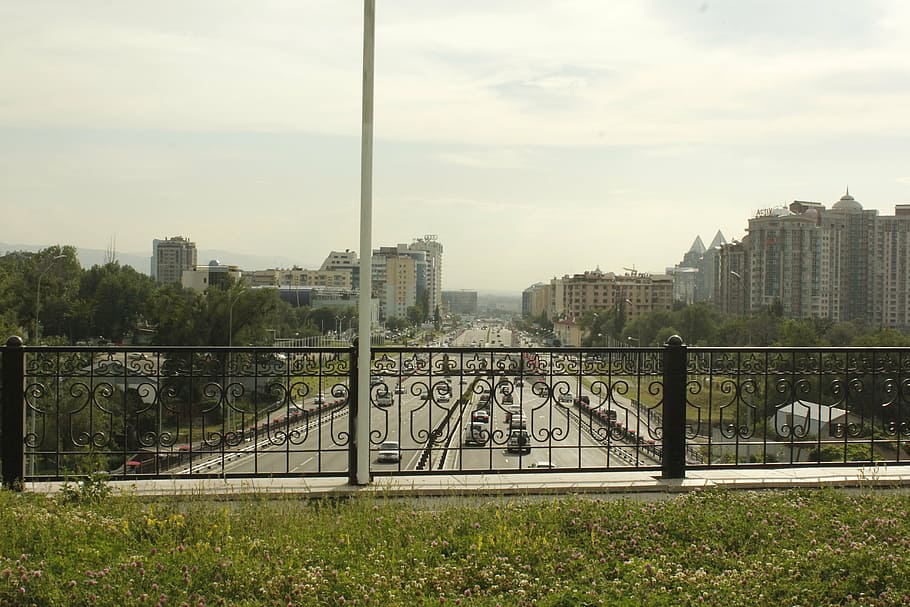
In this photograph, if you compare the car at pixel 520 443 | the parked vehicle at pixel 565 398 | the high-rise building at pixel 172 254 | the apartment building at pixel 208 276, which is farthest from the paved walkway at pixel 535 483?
the high-rise building at pixel 172 254

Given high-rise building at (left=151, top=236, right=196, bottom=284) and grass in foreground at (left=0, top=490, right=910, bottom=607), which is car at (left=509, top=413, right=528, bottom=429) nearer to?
grass in foreground at (left=0, top=490, right=910, bottom=607)

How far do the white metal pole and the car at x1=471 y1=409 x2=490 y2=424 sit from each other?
1.10 m

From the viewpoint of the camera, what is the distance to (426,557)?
12.6 feet

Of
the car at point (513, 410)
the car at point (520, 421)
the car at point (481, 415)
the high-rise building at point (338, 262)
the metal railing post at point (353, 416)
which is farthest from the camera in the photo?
the high-rise building at point (338, 262)

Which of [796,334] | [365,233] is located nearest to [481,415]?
[365,233]

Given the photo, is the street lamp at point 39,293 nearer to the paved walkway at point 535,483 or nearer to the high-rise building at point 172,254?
the high-rise building at point 172,254

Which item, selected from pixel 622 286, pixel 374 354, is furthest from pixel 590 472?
pixel 622 286

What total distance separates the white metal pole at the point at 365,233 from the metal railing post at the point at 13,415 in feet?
8.06

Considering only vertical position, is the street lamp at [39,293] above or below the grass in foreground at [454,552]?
above

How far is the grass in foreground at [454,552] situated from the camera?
3389 millimetres

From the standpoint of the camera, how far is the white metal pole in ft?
18.8

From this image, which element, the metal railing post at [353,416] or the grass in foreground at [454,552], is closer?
the grass in foreground at [454,552]

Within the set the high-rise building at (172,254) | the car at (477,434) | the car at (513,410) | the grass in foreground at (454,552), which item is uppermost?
the high-rise building at (172,254)

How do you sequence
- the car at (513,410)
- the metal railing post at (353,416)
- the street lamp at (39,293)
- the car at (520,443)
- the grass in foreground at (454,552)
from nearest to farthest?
the grass in foreground at (454,552) < the car at (520,443) < the metal railing post at (353,416) < the car at (513,410) < the street lamp at (39,293)
